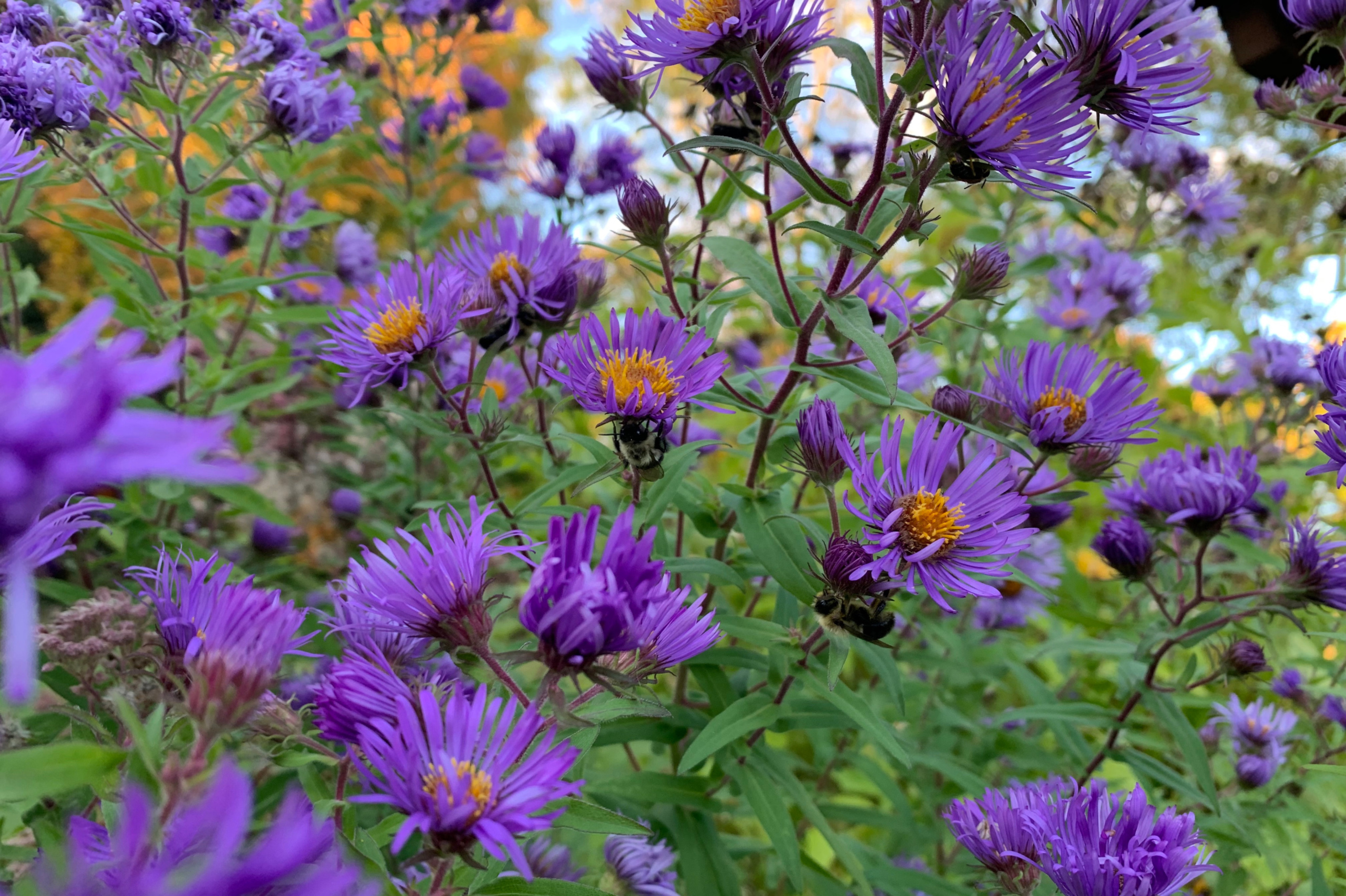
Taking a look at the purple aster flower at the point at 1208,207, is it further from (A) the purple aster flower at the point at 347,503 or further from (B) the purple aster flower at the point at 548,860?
(A) the purple aster flower at the point at 347,503

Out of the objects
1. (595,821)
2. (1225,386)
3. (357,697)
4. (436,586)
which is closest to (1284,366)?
(1225,386)

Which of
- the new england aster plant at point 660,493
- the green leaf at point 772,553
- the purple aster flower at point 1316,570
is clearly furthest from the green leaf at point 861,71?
the purple aster flower at point 1316,570

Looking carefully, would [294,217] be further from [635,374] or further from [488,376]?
[635,374]

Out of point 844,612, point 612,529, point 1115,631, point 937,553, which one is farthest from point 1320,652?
point 612,529

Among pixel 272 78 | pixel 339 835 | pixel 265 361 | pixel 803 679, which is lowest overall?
pixel 339 835

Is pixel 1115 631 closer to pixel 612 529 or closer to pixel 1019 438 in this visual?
pixel 1019 438

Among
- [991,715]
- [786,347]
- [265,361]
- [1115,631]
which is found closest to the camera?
[265,361]

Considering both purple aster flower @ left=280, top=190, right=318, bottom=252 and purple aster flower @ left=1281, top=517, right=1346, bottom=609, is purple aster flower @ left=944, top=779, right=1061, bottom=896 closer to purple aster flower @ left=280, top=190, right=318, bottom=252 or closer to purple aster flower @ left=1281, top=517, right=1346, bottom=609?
purple aster flower @ left=1281, top=517, right=1346, bottom=609
